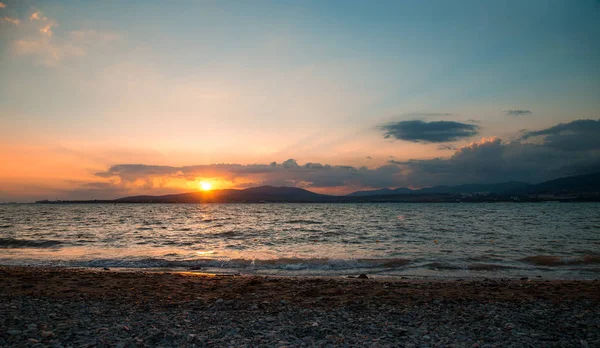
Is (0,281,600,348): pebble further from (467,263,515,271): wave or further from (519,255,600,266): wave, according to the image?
(519,255,600,266): wave

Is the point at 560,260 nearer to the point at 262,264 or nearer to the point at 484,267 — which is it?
the point at 484,267

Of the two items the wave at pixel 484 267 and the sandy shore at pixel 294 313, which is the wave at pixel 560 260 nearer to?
the wave at pixel 484 267

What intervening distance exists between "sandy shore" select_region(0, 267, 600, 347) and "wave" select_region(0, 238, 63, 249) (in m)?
20.2

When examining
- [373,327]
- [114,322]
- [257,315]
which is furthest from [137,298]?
[373,327]

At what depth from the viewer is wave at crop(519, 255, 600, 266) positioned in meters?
23.5

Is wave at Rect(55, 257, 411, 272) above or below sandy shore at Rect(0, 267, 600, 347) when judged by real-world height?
below

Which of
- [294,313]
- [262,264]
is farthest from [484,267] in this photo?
[294,313]

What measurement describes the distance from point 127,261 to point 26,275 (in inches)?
279

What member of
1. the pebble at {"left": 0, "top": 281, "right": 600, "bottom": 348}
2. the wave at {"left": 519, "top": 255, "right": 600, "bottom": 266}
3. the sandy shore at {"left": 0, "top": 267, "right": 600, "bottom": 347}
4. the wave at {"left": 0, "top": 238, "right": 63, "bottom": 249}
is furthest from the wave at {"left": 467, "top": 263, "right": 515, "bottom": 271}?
the wave at {"left": 0, "top": 238, "right": 63, "bottom": 249}

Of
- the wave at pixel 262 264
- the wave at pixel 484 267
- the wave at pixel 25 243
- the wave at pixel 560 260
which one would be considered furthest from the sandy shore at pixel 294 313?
the wave at pixel 25 243

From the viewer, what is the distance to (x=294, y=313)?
1069 centimetres

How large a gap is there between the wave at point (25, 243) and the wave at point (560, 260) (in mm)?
40278

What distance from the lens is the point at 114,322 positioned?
31.3 feet

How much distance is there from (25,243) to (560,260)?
4634cm
